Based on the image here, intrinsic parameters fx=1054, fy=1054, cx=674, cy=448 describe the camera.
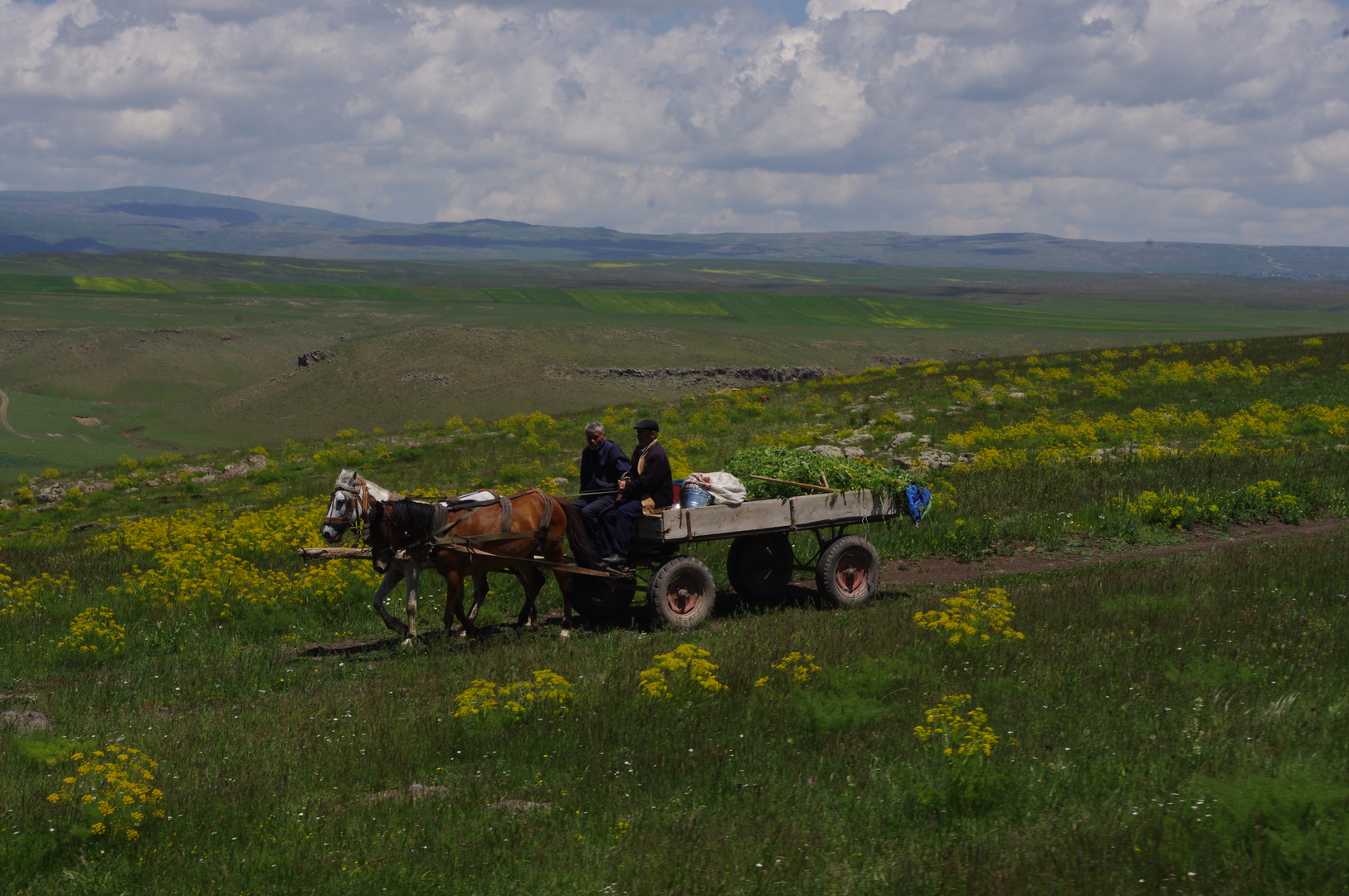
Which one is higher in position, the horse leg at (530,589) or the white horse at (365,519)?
the white horse at (365,519)

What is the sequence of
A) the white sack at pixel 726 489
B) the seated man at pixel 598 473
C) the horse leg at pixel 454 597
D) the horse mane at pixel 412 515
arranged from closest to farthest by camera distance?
the horse mane at pixel 412 515 → the horse leg at pixel 454 597 → the white sack at pixel 726 489 → the seated man at pixel 598 473

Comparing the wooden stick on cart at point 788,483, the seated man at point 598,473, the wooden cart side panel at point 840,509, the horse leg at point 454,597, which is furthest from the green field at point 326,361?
the wooden cart side panel at point 840,509

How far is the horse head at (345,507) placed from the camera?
11.3 meters

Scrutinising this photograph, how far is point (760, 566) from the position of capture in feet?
46.5

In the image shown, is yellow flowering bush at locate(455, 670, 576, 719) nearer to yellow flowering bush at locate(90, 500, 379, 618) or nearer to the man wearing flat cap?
the man wearing flat cap

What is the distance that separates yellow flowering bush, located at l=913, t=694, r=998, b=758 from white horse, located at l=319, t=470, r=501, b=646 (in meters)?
6.33

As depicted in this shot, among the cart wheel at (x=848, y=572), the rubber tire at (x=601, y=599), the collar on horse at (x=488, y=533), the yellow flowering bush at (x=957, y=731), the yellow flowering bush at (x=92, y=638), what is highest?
the collar on horse at (x=488, y=533)

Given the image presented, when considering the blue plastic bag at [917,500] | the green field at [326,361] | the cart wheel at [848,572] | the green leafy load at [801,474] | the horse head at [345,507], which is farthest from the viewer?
the green field at [326,361]

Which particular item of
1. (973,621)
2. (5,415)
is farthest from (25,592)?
(5,415)

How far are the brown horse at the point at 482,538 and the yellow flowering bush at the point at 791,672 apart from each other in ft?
11.7

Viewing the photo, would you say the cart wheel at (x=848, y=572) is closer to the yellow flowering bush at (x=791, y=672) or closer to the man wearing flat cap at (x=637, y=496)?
the man wearing flat cap at (x=637, y=496)

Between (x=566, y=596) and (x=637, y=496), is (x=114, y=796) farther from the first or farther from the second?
(x=637, y=496)

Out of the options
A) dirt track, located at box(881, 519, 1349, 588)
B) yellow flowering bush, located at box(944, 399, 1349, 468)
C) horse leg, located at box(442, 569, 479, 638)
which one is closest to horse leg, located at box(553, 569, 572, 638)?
horse leg, located at box(442, 569, 479, 638)

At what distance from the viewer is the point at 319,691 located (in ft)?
33.7
